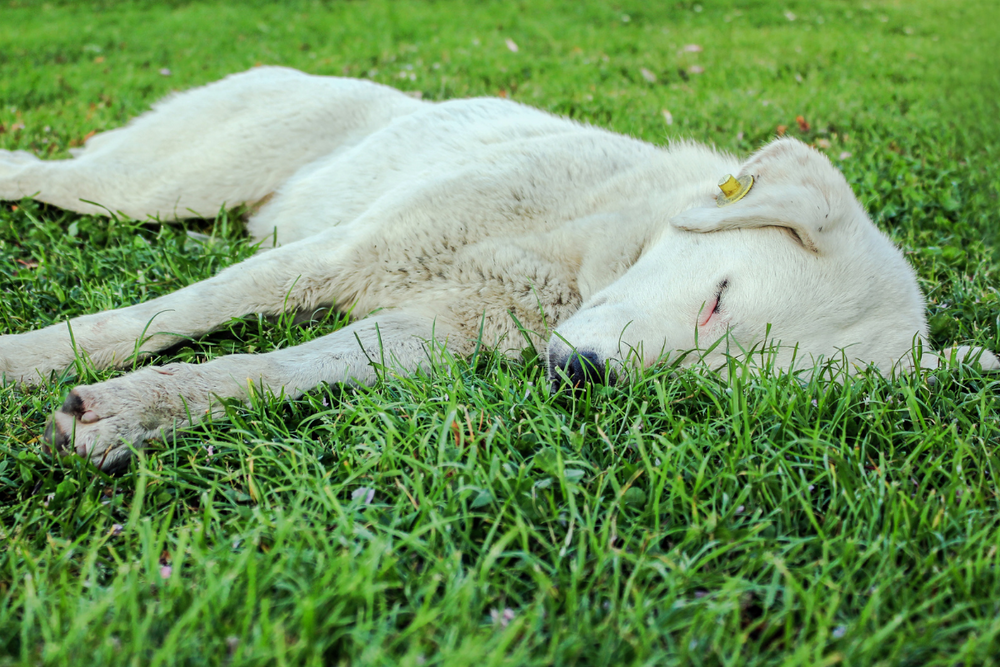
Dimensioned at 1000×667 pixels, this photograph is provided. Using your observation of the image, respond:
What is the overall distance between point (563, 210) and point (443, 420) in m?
1.13

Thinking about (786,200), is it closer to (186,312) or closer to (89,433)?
(186,312)

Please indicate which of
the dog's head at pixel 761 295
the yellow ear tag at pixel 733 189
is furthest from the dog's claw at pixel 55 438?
the yellow ear tag at pixel 733 189

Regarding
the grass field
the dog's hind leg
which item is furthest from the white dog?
the dog's hind leg

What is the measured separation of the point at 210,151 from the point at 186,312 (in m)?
1.61

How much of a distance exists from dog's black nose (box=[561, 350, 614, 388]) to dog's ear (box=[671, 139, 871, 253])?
676 mm

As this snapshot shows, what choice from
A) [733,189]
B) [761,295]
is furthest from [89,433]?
[733,189]

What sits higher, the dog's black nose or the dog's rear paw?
the dog's black nose

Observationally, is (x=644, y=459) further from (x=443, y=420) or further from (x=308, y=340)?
(x=308, y=340)

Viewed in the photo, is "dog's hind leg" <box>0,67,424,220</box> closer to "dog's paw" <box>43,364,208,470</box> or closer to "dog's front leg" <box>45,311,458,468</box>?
"dog's front leg" <box>45,311,458,468</box>

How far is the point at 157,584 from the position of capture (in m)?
1.42

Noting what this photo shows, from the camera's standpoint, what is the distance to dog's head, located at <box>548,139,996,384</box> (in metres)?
2.18

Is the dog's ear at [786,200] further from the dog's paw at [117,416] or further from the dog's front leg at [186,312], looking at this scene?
the dog's paw at [117,416]

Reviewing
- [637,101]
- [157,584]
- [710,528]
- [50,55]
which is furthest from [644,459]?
[50,55]

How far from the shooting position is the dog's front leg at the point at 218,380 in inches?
75.7
